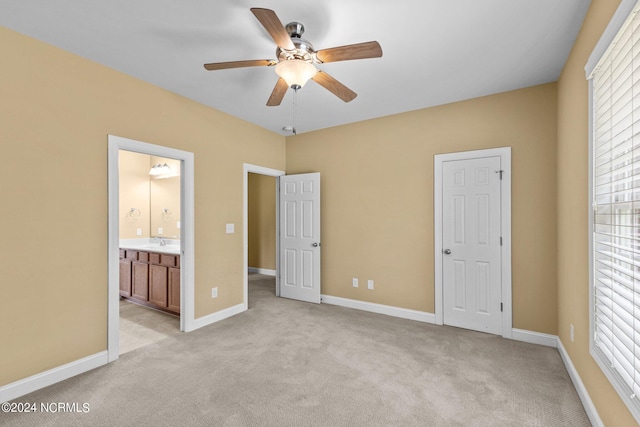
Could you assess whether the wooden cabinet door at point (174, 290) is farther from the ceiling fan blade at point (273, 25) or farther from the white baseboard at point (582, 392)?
the white baseboard at point (582, 392)

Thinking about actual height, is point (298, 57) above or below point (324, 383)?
above

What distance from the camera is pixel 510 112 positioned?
3.19 metres

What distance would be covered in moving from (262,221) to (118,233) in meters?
4.26

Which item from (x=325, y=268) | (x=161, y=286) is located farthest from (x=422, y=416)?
(x=161, y=286)

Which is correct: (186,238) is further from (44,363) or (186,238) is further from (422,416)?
(422,416)

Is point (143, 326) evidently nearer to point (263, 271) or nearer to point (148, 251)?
point (148, 251)

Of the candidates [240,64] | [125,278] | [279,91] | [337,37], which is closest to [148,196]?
[125,278]

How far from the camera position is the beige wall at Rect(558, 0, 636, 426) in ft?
5.54

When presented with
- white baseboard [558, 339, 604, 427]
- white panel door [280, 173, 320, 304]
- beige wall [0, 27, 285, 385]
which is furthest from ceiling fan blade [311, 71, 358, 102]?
white baseboard [558, 339, 604, 427]

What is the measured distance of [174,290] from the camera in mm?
3750

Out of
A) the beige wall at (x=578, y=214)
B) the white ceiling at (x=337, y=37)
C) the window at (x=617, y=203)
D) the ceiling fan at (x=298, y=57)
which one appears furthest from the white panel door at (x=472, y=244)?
the ceiling fan at (x=298, y=57)

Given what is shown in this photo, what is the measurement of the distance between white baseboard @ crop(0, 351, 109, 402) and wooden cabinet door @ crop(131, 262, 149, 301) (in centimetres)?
161

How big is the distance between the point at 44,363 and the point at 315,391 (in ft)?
7.02

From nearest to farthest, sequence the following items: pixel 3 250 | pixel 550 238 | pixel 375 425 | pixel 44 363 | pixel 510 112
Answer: pixel 375 425, pixel 3 250, pixel 44 363, pixel 550 238, pixel 510 112
